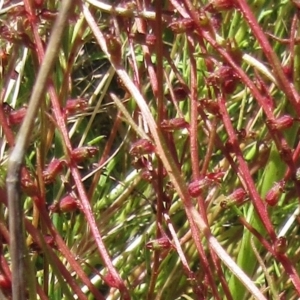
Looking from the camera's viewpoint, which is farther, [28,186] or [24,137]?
[28,186]

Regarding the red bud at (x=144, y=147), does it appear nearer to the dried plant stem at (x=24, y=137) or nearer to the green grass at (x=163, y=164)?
the green grass at (x=163, y=164)

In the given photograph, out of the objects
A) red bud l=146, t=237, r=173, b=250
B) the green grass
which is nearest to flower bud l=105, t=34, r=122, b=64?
the green grass

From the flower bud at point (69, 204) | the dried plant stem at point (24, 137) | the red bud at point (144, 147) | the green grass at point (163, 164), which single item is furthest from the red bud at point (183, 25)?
the dried plant stem at point (24, 137)

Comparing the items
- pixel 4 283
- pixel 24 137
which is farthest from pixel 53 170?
pixel 24 137

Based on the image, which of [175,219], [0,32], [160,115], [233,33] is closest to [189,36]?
[160,115]

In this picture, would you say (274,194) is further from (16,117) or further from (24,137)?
(24,137)

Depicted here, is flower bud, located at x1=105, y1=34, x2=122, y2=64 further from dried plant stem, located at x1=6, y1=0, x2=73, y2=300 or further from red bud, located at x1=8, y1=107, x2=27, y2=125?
dried plant stem, located at x1=6, y1=0, x2=73, y2=300

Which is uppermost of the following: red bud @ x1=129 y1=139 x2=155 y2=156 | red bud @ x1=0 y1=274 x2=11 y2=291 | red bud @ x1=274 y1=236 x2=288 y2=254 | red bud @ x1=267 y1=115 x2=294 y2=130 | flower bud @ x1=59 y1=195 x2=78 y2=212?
red bud @ x1=129 y1=139 x2=155 y2=156

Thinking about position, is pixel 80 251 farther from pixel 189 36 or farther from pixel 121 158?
pixel 189 36

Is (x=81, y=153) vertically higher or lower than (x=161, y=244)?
higher

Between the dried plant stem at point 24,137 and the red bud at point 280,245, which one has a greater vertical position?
the dried plant stem at point 24,137

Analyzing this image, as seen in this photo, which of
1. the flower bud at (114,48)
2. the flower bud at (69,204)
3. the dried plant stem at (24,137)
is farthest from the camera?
the flower bud at (69,204)
